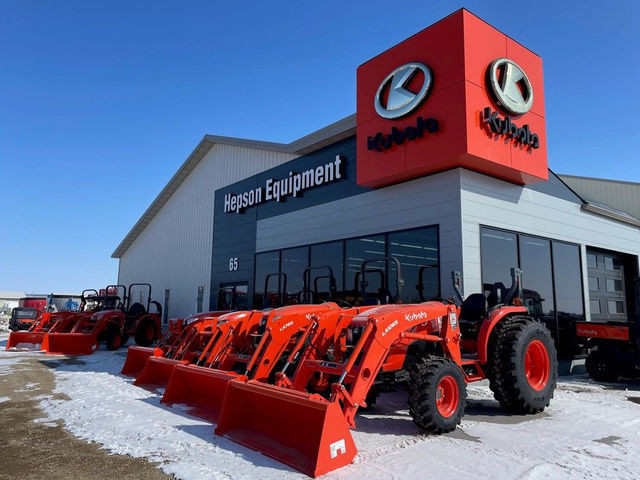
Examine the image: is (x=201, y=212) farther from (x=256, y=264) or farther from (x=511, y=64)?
(x=511, y=64)

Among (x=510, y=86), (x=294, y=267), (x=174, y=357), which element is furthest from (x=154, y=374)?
(x=510, y=86)

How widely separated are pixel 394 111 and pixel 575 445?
746 cm

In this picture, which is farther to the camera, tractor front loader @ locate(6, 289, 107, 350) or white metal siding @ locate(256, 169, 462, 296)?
tractor front loader @ locate(6, 289, 107, 350)

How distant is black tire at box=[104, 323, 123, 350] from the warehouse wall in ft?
11.6

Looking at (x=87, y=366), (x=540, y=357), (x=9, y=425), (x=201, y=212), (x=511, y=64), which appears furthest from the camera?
(x=201, y=212)

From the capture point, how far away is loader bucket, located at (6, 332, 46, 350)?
14.7 metres

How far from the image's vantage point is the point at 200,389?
6.42 meters

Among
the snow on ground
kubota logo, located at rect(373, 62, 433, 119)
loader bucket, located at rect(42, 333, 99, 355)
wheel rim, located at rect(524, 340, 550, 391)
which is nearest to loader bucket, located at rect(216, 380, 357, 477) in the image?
the snow on ground

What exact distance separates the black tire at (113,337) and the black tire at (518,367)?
12.8 m

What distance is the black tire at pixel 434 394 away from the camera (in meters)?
4.91

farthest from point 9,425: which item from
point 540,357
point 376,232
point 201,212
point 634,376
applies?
point 201,212

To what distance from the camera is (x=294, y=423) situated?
A: 4.44 m

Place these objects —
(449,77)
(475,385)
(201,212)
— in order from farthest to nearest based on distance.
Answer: (201,212) → (449,77) → (475,385)

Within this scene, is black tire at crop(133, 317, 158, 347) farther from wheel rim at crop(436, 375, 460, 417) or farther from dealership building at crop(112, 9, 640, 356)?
wheel rim at crop(436, 375, 460, 417)
